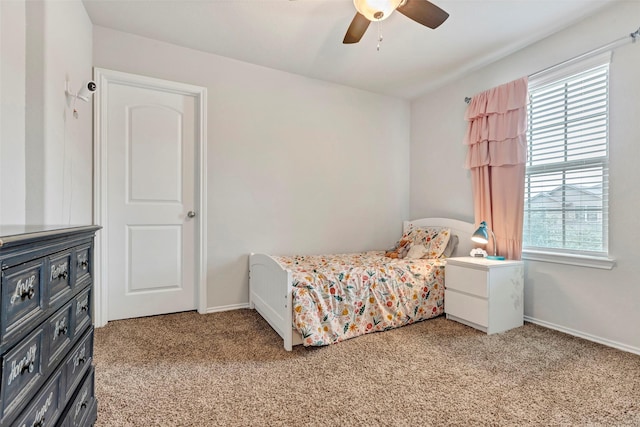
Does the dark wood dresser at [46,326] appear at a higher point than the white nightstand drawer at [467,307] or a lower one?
higher

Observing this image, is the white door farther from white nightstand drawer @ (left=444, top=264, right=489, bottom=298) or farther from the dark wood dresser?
white nightstand drawer @ (left=444, top=264, right=489, bottom=298)

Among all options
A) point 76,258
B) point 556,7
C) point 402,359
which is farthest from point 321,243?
point 556,7

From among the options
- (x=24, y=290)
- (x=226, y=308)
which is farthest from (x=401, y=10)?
(x=226, y=308)

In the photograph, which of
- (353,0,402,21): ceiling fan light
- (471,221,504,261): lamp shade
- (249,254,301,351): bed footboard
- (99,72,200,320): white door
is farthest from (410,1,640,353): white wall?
(99,72,200,320): white door

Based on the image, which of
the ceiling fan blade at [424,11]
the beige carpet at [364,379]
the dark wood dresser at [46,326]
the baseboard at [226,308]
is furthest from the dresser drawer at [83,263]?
the ceiling fan blade at [424,11]

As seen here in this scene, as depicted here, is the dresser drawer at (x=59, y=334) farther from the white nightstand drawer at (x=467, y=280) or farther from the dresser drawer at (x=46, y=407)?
the white nightstand drawer at (x=467, y=280)

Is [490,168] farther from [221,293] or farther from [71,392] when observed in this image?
[71,392]

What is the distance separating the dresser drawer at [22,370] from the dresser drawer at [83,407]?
31cm

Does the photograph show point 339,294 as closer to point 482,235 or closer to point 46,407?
point 482,235

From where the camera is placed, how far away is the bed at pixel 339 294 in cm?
219

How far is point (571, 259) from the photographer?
2.45 m

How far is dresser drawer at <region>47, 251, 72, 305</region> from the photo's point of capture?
948 mm

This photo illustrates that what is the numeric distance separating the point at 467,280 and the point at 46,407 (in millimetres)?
2645

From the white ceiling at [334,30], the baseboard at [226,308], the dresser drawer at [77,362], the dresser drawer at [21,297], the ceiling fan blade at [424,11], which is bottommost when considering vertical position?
the baseboard at [226,308]
